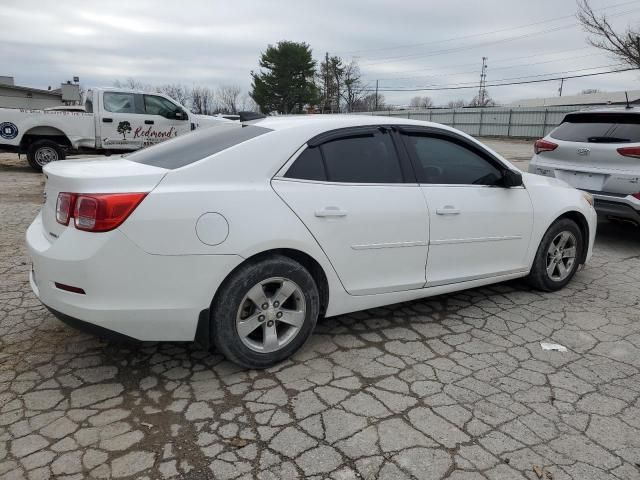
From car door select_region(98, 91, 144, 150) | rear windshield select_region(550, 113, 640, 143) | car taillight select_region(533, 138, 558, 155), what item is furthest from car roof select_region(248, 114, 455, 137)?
car door select_region(98, 91, 144, 150)

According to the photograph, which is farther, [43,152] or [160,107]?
[160,107]

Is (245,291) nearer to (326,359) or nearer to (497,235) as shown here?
(326,359)

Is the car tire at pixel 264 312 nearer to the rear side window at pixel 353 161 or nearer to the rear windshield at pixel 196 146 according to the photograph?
the rear side window at pixel 353 161

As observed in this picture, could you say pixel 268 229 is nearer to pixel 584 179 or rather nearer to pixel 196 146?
pixel 196 146

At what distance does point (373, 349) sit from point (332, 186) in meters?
1.14

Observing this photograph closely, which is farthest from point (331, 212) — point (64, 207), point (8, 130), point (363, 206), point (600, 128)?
point (8, 130)

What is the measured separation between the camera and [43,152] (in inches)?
464

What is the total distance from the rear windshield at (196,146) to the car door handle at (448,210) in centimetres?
133

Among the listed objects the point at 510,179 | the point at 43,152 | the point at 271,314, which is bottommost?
the point at 271,314

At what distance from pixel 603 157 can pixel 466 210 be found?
10.4 ft

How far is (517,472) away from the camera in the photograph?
2.22 metres

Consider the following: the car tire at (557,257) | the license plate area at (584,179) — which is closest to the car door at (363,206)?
the car tire at (557,257)

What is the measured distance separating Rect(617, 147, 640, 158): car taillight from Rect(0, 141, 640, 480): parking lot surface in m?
2.35

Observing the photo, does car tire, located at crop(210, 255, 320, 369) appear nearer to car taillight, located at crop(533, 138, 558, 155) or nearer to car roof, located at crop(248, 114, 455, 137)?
car roof, located at crop(248, 114, 455, 137)
